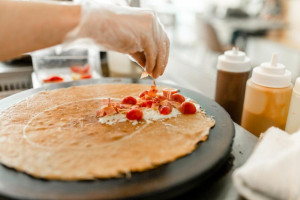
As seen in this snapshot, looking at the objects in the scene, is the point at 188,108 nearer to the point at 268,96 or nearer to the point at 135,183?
the point at 268,96

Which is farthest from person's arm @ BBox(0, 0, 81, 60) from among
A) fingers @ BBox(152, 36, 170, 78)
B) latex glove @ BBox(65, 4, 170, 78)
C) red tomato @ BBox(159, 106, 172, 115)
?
red tomato @ BBox(159, 106, 172, 115)

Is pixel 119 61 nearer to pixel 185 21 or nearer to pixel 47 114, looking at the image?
pixel 47 114

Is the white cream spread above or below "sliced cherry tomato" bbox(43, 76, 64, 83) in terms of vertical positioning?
above

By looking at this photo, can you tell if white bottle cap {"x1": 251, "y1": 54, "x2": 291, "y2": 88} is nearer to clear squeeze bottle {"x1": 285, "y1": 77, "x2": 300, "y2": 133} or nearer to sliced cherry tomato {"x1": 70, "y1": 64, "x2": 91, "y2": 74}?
clear squeeze bottle {"x1": 285, "y1": 77, "x2": 300, "y2": 133}

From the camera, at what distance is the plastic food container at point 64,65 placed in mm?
1909

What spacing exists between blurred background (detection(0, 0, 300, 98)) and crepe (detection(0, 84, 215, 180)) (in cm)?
38

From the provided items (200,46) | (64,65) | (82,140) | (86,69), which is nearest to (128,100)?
(82,140)

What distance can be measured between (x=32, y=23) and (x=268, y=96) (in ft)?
3.37

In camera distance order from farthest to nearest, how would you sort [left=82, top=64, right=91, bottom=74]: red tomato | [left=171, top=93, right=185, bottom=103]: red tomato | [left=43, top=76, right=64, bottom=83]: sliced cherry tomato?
[left=82, top=64, right=91, bottom=74]: red tomato < [left=43, top=76, right=64, bottom=83]: sliced cherry tomato < [left=171, top=93, right=185, bottom=103]: red tomato

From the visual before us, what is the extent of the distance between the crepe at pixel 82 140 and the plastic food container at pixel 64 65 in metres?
0.57

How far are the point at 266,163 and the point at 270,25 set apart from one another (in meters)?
5.01

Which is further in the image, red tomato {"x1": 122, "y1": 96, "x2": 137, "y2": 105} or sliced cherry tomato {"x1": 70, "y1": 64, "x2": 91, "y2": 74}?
sliced cherry tomato {"x1": 70, "y1": 64, "x2": 91, "y2": 74}

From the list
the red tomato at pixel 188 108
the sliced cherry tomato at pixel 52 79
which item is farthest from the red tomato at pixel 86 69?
the red tomato at pixel 188 108

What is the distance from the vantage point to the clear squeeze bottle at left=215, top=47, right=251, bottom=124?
1413mm
